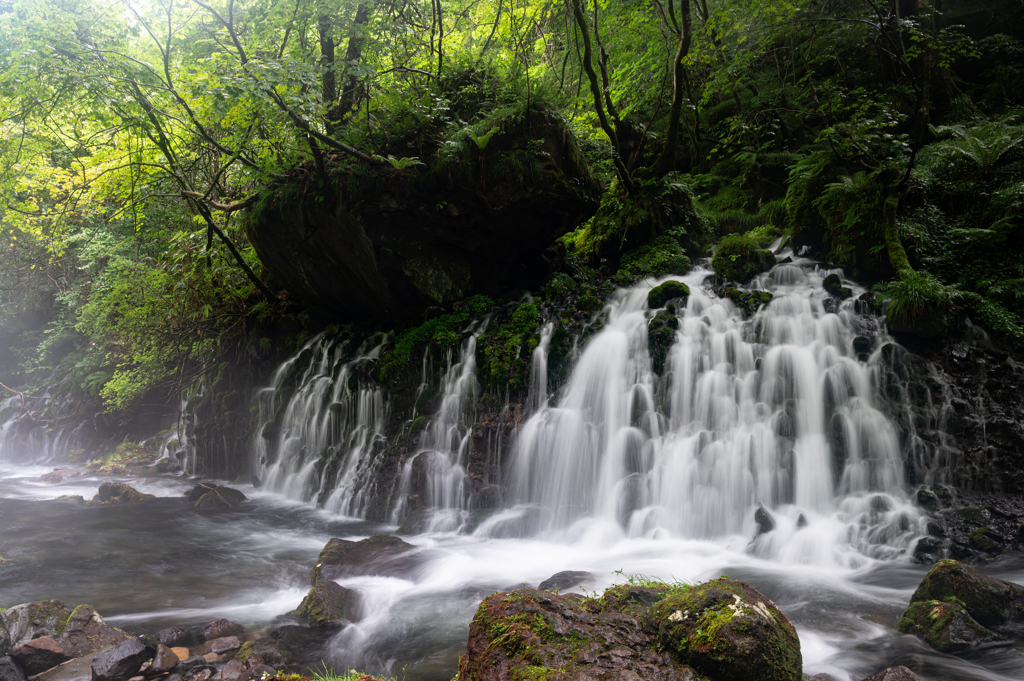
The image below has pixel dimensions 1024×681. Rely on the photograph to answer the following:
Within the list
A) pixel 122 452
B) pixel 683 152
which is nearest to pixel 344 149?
pixel 683 152

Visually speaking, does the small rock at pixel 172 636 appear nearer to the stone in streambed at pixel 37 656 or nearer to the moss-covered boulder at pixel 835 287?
the stone in streambed at pixel 37 656

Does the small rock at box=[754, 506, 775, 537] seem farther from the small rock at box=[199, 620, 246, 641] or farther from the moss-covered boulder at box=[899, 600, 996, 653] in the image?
the small rock at box=[199, 620, 246, 641]

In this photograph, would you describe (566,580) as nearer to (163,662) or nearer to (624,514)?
(624,514)

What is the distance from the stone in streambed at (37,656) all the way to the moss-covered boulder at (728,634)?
443cm

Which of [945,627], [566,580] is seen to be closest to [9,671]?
[566,580]

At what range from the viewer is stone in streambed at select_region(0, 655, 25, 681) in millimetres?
3654

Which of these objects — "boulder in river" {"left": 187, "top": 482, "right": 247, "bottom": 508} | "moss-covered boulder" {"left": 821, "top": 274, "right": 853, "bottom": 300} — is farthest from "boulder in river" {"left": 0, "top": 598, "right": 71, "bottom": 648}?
"moss-covered boulder" {"left": 821, "top": 274, "right": 853, "bottom": 300}

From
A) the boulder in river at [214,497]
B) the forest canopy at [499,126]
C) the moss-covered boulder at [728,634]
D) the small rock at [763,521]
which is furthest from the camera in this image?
the boulder in river at [214,497]

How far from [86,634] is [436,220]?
7.49 m

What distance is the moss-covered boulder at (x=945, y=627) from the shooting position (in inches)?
145

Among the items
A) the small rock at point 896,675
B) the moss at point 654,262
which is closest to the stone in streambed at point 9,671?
the small rock at point 896,675

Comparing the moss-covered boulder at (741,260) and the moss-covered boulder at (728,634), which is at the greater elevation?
the moss-covered boulder at (741,260)

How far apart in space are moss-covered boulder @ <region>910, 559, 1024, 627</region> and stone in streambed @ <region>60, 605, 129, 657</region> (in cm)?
659

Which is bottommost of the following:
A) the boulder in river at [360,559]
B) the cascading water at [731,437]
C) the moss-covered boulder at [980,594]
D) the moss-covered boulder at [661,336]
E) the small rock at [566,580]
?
the boulder in river at [360,559]
